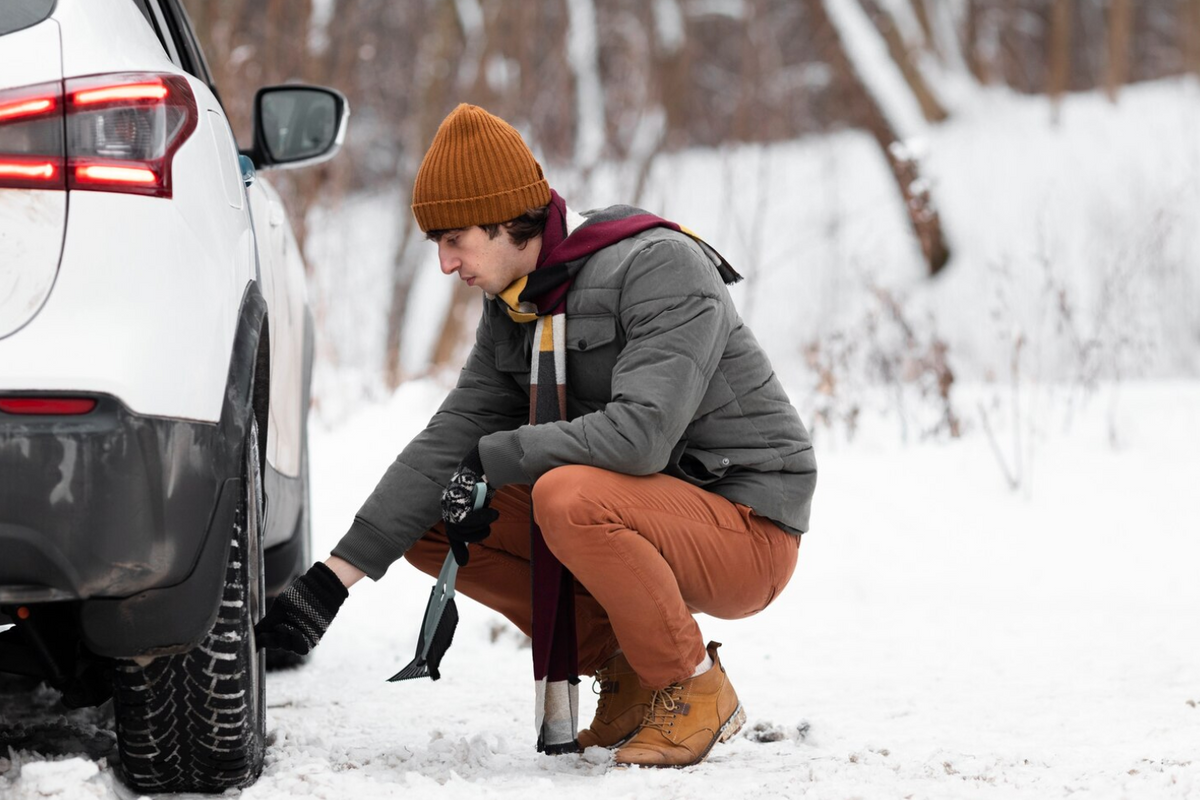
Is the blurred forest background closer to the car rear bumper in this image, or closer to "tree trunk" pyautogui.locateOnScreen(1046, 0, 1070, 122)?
"tree trunk" pyautogui.locateOnScreen(1046, 0, 1070, 122)

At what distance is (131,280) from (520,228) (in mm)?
1058

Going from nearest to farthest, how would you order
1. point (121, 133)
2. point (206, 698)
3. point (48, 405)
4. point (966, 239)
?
point (48, 405)
point (121, 133)
point (206, 698)
point (966, 239)

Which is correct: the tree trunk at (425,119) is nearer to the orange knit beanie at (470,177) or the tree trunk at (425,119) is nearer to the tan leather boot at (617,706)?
the tan leather boot at (617,706)

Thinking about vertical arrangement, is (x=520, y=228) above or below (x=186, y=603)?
above

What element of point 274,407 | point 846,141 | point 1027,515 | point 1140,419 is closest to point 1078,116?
point 846,141

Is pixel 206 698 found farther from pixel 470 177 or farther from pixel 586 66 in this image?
pixel 586 66

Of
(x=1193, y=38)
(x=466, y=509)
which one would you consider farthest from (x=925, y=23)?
(x=466, y=509)

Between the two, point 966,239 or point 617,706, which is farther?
point 966,239

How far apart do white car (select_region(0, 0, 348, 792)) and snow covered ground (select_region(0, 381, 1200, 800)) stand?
1.06ft

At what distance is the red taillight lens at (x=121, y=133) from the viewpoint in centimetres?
186

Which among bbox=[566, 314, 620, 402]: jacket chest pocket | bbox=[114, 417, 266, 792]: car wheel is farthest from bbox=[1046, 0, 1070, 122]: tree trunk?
bbox=[114, 417, 266, 792]: car wheel

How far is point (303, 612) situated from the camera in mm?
2674

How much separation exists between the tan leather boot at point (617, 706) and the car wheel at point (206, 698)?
85cm

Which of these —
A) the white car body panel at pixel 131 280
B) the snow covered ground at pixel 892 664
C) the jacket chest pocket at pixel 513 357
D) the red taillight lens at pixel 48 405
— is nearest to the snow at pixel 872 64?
the snow covered ground at pixel 892 664
